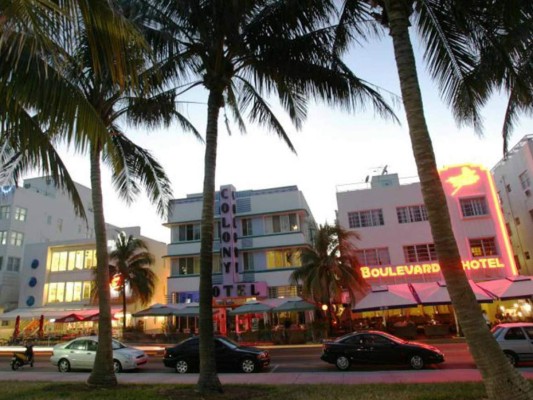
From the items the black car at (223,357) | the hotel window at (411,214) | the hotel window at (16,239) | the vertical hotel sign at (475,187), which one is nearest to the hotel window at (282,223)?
the hotel window at (411,214)

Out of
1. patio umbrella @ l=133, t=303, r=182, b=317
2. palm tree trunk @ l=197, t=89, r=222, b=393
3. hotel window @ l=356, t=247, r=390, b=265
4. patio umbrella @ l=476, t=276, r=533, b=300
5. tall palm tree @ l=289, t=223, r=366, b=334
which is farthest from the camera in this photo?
patio umbrella @ l=133, t=303, r=182, b=317

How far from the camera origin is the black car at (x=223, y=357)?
52.7 feet

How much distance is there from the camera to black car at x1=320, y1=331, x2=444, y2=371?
48.8 ft

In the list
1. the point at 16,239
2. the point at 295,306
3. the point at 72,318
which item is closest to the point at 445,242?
the point at 295,306

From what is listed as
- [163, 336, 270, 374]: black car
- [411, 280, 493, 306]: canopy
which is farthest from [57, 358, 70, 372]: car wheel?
[411, 280, 493, 306]: canopy

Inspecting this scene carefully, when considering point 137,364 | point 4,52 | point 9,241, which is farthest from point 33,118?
point 9,241

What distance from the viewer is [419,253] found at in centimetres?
2906

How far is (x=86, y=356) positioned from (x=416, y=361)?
44.8 ft

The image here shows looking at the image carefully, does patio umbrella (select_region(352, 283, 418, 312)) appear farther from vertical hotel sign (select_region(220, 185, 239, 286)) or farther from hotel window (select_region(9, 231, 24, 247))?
hotel window (select_region(9, 231, 24, 247))

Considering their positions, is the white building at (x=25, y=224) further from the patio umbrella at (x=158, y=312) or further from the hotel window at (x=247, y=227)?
the hotel window at (x=247, y=227)

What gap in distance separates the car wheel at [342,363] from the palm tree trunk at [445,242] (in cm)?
1060

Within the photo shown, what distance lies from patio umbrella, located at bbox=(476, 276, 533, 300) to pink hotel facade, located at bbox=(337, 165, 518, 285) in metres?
3.36

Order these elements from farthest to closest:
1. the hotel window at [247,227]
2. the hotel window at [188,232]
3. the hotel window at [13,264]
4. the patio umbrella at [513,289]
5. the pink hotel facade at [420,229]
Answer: the hotel window at [13,264], the hotel window at [188,232], the hotel window at [247,227], the pink hotel facade at [420,229], the patio umbrella at [513,289]

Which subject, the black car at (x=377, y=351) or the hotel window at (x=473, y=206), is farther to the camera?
the hotel window at (x=473, y=206)
